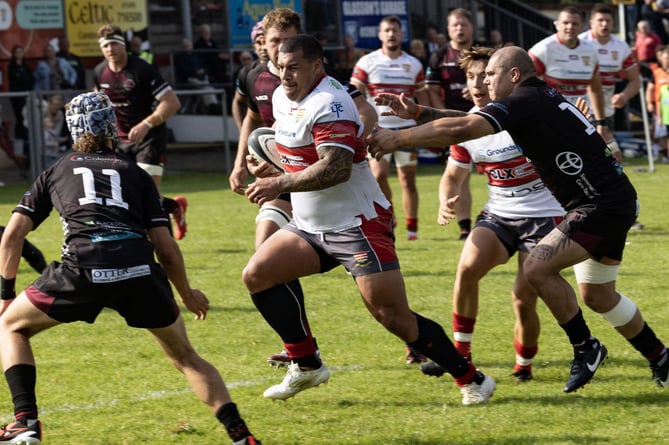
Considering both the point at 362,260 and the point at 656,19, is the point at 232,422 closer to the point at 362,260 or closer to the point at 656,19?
the point at 362,260

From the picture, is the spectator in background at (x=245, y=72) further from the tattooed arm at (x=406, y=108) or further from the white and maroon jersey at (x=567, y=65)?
the white and maroon jersey at (x=567, y=65)

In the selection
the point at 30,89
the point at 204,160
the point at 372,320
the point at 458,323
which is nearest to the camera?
the point at 458,323

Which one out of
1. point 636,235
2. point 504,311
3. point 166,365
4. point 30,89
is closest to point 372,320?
point 504,311

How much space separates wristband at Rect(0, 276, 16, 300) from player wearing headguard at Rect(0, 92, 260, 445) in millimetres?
281

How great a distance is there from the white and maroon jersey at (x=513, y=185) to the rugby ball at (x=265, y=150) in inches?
46.5

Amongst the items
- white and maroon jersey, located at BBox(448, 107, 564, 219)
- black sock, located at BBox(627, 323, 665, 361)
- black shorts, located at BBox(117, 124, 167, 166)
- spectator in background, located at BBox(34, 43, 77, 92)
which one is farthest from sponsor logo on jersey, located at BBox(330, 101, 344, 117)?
spectator in background, located at BBox(34, 43, 77, 92)

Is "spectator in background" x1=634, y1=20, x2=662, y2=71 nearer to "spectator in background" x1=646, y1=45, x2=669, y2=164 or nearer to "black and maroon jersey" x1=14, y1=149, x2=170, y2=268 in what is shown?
"spectator in background" x1=646, y1=45, x2=669, y2=164

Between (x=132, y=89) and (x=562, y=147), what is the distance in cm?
622

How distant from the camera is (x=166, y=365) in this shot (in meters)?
7.51

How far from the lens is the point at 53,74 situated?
67.2 feet

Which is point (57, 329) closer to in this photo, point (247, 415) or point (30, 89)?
point (247, 415)

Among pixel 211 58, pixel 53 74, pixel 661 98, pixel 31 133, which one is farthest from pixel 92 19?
pixel 661 98

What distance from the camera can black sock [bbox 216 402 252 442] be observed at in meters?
5.31

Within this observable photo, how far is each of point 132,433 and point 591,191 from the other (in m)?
2.66
